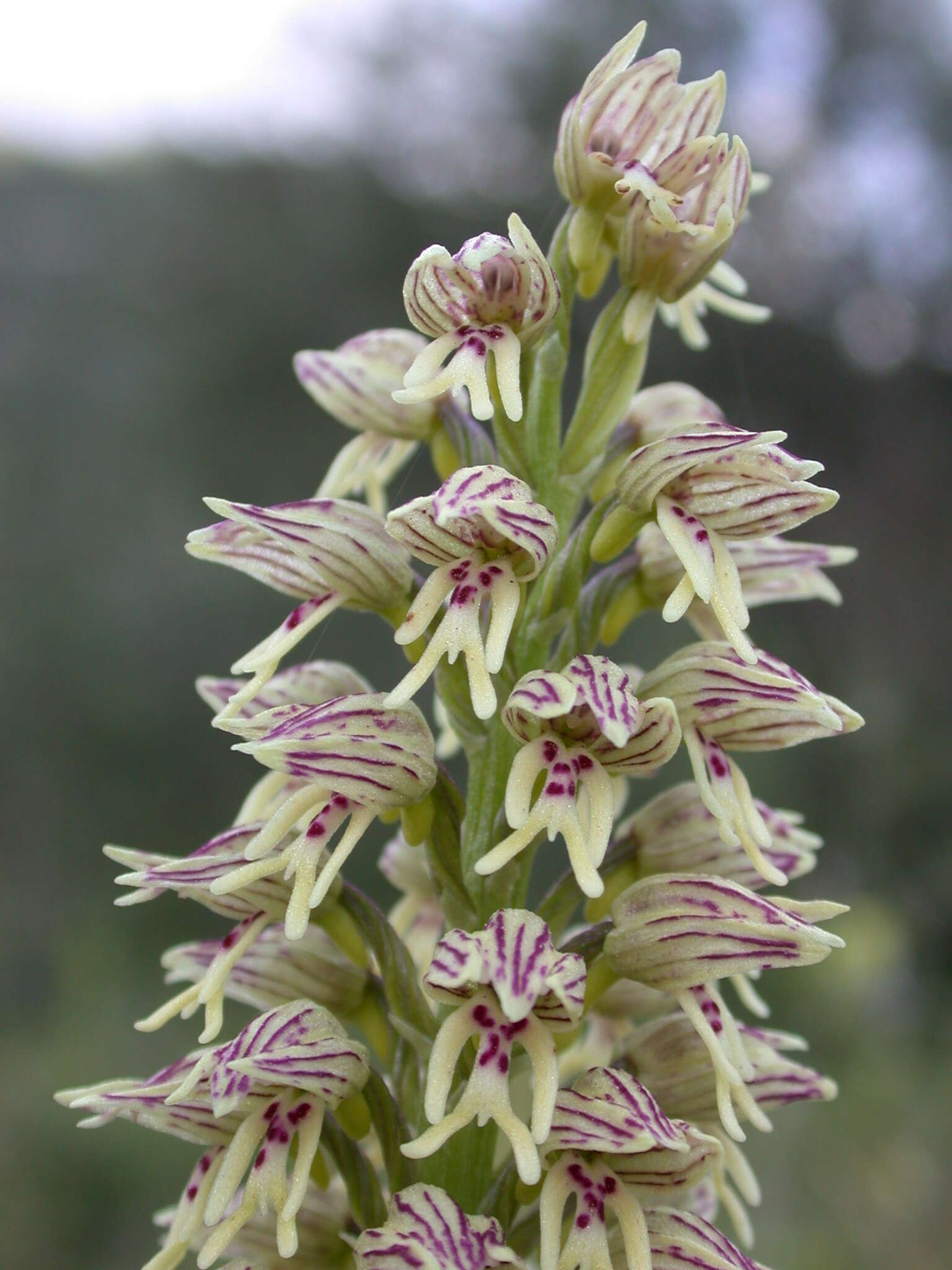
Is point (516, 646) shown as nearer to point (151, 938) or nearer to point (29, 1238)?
point (29, 1238)

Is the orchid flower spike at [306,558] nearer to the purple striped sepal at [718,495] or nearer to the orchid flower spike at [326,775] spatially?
the orchid flower spike at [326,775]

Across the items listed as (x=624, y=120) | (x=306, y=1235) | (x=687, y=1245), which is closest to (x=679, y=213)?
(x=624, y=120)

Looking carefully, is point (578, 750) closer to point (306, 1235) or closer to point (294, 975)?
point (294, 975)

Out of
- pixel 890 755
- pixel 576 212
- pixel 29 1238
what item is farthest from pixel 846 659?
pixel 576 212

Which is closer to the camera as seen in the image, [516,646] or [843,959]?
[516,646]

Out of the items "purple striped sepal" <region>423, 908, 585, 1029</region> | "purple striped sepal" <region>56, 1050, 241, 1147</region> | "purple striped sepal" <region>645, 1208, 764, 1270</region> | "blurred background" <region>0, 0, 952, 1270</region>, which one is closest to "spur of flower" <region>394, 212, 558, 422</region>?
"purple striped sepal" <region>423, 908, 585, 1029</region>

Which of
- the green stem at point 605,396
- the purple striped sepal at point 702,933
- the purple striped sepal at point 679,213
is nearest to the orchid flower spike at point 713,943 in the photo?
the purple striped sepal at point 702,933
